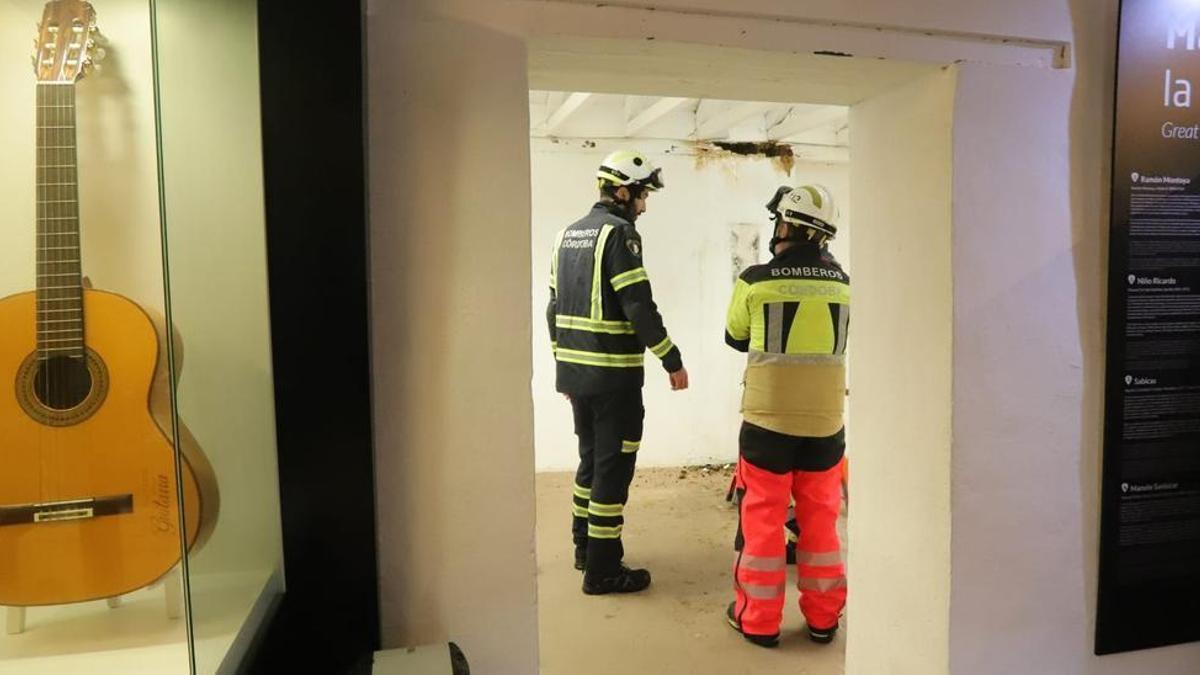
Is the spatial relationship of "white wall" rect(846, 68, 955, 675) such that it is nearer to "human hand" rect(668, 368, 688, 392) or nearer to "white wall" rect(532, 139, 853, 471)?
"human hand" rect(668, 368, 688, 392)

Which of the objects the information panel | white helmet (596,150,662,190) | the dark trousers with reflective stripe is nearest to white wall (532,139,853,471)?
white helmet (596,150,662,190)

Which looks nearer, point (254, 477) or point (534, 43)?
point (254, 477)

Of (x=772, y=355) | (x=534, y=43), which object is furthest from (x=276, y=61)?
(x=772, y=355)

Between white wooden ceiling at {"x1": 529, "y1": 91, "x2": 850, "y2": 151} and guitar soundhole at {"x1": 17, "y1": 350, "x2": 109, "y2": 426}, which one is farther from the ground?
white wooden ceiling at {"x1": 529, "y1": 91, "x2": 850, "y2": 151}

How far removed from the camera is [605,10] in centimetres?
129

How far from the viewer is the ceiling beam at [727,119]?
3.82 m

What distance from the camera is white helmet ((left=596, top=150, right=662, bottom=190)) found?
2.91m

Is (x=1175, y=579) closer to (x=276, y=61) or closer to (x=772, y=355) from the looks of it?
(x=772, y=355)

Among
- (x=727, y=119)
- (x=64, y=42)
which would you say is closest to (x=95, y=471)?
(x=64, y=42)

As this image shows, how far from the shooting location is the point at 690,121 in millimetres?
4457

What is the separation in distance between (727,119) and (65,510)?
371 cm

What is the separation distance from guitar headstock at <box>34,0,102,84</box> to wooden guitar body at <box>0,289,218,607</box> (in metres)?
0.37

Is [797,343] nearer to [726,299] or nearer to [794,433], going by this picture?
[794,433]

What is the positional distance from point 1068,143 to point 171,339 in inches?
69.0
